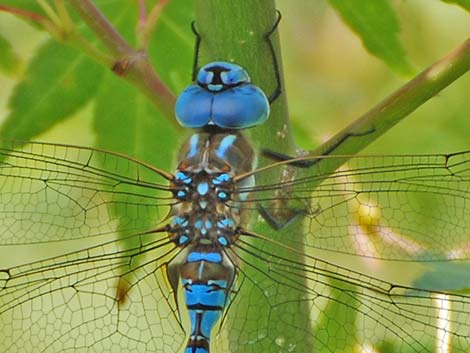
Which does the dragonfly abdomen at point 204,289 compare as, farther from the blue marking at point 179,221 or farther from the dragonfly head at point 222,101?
the dragonfly head at point 222,101

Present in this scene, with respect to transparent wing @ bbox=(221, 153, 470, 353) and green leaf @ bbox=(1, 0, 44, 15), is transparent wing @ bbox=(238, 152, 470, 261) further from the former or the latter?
green leaf @ bbox=(1, 0, 44, 15)

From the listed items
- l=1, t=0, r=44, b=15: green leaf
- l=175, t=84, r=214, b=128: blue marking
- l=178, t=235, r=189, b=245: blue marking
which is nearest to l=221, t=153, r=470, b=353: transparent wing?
l=178, t=235, r=189, b=245: blue marking

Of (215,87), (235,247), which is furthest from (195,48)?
(235,247)

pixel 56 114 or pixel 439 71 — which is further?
pixel 56 114

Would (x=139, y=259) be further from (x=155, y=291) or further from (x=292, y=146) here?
(x=292, y=146)

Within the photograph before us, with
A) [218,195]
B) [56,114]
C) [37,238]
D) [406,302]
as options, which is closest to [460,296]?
[406,302]

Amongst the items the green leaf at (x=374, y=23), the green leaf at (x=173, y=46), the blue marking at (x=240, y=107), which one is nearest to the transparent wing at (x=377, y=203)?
the blue marking at (x=240, y=107)

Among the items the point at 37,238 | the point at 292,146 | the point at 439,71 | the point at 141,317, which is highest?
the point at 439,71
